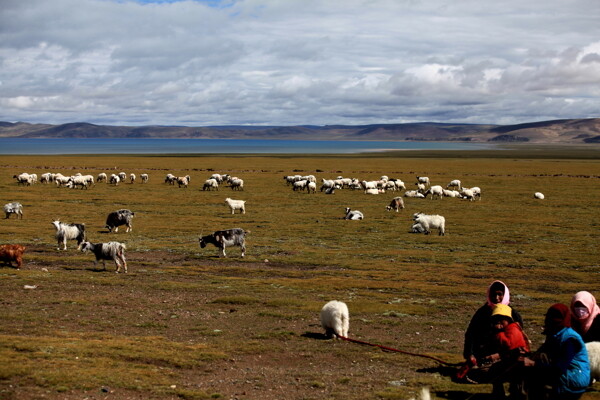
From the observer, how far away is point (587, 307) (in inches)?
349

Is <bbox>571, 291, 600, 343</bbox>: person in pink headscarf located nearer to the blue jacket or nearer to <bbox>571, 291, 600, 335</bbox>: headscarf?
<bbox>571, 291, 600, 335</bbox>: headscarf

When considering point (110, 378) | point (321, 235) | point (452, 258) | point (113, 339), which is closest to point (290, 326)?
point (113, 339)

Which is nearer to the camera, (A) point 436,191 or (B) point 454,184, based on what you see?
(A) point 436,191

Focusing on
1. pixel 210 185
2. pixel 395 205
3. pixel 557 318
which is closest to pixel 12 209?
pixel 210 185

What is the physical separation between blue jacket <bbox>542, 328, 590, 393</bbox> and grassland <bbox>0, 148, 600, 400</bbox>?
7.95 ft

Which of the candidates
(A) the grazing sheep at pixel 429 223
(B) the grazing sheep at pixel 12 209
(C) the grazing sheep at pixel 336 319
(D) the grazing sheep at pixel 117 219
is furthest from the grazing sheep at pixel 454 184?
(C) the grazing sheep at pixel 336 319

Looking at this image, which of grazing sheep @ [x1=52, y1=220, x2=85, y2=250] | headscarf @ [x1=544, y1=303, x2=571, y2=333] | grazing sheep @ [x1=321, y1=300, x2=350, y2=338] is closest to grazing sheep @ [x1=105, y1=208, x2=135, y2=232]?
grazing sheep @ [x1=52, y1=220, x2=85, y2=250]

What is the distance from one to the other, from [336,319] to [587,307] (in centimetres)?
596

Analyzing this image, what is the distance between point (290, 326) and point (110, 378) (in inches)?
225

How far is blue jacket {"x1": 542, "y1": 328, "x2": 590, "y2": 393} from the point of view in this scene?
740 centimetres

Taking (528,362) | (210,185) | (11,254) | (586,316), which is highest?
(210,185)

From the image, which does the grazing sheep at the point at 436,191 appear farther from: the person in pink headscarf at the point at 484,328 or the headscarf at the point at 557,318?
the headscarf at the point at 557,318

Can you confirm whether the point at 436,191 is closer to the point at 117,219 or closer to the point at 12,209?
the point at 117,219

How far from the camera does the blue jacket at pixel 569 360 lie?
7402 millimetres
